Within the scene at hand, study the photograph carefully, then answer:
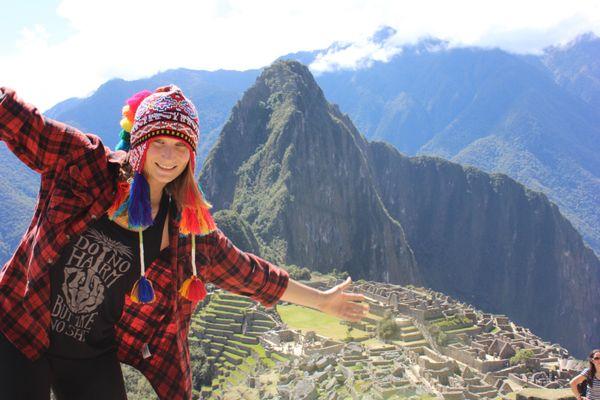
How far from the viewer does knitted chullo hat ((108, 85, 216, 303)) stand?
274 cm

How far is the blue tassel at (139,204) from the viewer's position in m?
2.71

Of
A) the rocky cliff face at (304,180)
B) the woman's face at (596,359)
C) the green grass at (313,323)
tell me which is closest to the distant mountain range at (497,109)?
the rocky cliff face at (304,180)

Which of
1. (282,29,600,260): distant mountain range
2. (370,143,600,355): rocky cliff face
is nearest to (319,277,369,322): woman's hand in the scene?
(370,143,600,355): rocky cliff face

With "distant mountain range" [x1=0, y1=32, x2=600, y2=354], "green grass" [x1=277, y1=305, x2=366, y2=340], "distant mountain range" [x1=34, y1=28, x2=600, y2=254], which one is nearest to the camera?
"green grass" [x1=277, y1=305, x2=366, y2=340]

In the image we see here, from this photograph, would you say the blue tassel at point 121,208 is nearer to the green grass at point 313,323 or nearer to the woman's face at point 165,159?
the woman's face at point 165,159

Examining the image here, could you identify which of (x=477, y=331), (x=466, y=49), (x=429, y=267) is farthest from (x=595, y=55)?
(x=477, y=331)

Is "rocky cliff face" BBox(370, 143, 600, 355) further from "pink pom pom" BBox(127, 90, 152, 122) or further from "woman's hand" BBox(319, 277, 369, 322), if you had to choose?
"pink pom pom" BBox(127, 90, 152, 122)

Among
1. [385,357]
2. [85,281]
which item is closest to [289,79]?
[385,357]

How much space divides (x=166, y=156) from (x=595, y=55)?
582 feet

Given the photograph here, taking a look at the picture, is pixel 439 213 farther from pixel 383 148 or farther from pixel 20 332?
pixel 20 332

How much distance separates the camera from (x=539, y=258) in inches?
4584

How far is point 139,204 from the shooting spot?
107 inches

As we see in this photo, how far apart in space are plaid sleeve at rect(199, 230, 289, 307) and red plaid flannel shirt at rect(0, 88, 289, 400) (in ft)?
0.43

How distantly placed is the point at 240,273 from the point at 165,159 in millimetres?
826
